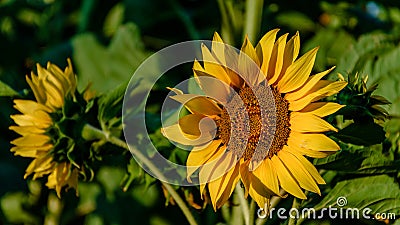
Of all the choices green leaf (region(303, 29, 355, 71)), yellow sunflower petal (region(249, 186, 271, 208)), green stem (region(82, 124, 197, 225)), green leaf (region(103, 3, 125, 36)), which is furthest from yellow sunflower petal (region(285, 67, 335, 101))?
green leaf (region(103, 3, 125, 36))

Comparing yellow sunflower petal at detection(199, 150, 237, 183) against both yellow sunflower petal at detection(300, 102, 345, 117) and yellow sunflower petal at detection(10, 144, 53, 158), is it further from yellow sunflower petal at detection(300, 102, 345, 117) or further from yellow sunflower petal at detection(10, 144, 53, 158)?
yellow sunflower petal at detection(10, 144, 53, 158)

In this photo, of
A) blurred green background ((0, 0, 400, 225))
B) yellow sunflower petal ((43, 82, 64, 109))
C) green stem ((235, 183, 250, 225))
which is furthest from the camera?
blurred green background ((0, 0, 400, 225))

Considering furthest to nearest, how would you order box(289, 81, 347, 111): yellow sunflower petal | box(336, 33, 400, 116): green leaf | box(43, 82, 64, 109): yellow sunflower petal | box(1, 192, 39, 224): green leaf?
box(1, 192, 39, 224): green leaf, box(336, 33, 400, 116): green leaf, box(43, 82, 64, 109): yellow sunflower petal, box(289, 81, 347, 111): yellow sunflower petal

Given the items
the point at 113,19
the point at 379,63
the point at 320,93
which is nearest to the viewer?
the point at 320,93

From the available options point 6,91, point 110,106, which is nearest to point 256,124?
point 110,106

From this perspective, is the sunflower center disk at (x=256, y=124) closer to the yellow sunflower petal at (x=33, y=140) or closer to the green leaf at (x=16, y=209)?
the yellow sunflower petal at (x=33, y=140)

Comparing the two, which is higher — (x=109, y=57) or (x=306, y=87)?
(x=109, y=57)

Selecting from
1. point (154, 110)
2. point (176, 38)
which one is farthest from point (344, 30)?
point (154, 110)

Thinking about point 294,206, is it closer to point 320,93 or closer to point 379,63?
point 320,93
